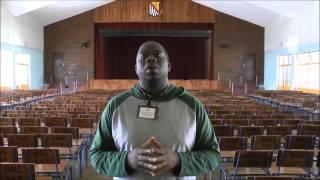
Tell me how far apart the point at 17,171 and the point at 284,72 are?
2348 centimetres

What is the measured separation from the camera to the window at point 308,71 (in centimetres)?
2033

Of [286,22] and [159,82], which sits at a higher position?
[286,22]

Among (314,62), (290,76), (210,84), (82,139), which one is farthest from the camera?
(210,84)

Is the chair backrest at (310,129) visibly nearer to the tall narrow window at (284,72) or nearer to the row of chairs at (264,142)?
the row of chairs at (264,142)

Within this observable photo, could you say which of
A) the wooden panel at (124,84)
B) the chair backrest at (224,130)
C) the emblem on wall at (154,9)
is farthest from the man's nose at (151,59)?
the emblem on wall at (154,9)

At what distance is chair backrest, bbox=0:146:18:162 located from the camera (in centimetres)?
484

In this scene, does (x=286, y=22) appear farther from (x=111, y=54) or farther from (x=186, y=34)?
(x=111, y=54)

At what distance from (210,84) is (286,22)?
5945 mm

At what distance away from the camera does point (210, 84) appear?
2633 cm

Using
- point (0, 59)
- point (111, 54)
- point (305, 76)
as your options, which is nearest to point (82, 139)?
point (0, 59)

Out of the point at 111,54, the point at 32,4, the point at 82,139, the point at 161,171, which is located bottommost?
the point at 82,139

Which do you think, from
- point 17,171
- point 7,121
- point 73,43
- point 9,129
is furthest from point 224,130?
point 73,43

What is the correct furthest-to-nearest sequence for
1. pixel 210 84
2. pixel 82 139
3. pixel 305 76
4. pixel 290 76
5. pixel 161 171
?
pixel 210 84 → pixel 290 76 → pixel 305 76 → pixel 82 139 → pixel 161 171

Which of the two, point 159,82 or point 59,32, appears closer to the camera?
point 159,82
